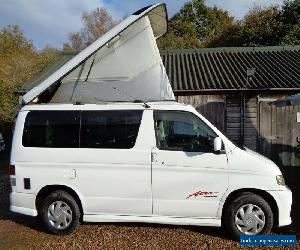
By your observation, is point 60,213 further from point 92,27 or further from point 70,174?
point 92,27

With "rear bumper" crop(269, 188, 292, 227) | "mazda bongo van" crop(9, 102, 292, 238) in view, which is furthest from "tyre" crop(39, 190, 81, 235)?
"rear bumper" crop(269, 188, 292, 227)

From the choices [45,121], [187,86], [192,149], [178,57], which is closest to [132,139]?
[192,149]

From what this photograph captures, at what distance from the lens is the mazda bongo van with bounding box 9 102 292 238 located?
5.59 meters

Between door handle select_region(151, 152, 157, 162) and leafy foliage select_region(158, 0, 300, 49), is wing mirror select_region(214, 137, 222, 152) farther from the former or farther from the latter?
leafy foliage select_region(158, 0, 300, 49)

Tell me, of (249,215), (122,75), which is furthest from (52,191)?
(249,215)

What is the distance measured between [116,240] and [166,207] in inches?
37.4

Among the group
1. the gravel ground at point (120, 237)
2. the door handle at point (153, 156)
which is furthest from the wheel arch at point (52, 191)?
the door handle at point (153, 156)

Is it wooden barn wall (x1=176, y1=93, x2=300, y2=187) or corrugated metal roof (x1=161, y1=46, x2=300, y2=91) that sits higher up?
corrugated metal roof (x1=161, y1=46, x2=300, y2=91)

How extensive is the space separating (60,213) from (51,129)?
55.9 inches

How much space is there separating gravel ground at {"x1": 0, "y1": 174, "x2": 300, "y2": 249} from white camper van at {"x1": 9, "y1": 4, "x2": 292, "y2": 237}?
25 cm

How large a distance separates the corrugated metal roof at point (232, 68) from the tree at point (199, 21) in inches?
981

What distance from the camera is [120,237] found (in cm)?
583

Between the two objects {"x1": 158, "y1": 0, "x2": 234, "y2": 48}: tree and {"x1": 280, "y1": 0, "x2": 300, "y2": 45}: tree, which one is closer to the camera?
{"x1": 280, "y1": 0, "x2": 300, "y2": 45}: tree

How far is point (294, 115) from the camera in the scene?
1091 centimetres
